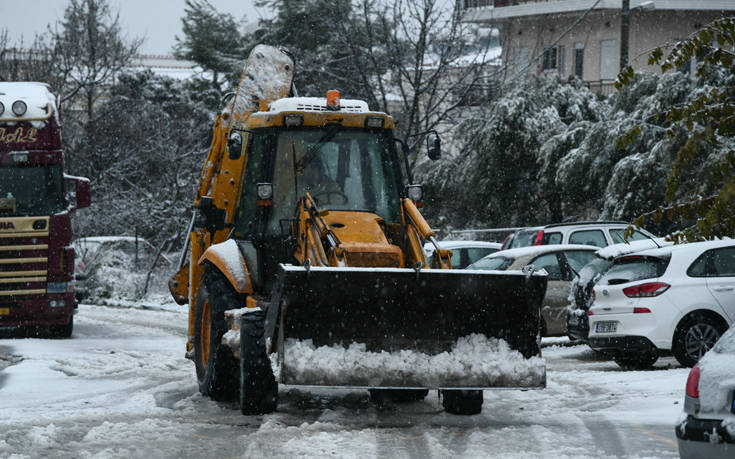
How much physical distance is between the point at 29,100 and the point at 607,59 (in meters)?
25.5

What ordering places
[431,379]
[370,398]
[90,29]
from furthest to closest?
[90,29] < [370,398] < [431,379]

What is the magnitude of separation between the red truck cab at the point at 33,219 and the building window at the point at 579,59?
26.0 m

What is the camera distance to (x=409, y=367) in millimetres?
8891

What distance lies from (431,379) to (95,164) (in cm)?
3180

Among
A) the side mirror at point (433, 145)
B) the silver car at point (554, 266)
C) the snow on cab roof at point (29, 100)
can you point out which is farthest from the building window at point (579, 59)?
the side mirror at point (433, 145)

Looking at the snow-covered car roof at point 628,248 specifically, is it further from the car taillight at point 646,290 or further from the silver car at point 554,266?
the silver car at point 554,266

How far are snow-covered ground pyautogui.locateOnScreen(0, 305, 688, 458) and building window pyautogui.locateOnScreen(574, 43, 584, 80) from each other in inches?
1062

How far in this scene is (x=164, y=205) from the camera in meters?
34.4

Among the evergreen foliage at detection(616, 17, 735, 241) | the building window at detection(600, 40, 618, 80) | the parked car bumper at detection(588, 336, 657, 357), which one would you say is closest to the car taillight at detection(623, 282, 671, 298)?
the parked car bumper at detection(588, 336, 657, 357)

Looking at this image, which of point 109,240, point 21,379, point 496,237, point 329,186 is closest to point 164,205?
point 109,240

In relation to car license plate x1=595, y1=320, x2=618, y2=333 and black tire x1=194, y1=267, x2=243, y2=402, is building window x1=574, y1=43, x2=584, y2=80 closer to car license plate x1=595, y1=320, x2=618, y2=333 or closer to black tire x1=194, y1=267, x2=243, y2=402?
car license plate x1=595, y1=320, x2=618, y2=333

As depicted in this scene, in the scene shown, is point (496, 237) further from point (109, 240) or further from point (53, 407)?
point (53, 407)

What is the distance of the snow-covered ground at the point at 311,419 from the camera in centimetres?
806

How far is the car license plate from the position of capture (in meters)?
13.4
